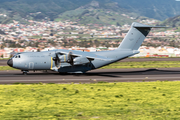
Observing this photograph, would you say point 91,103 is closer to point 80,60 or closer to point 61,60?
point 80,60

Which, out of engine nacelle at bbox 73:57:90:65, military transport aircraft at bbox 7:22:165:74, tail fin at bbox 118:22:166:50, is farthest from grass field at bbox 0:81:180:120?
tail fin at bbox 118:22:166:50

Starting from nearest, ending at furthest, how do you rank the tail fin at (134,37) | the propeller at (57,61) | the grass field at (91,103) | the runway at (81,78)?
1. the grass field at (91,103)
2. the runway at (81,78)
3. the propeller at (57,61)
4. the tail fin at (134,37)

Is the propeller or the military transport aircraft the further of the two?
the propeller

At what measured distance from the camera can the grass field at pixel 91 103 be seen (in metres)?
13.7

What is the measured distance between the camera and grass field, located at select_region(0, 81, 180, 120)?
1372 cm

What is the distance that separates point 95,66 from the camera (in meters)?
33.9

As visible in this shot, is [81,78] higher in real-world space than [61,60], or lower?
lower

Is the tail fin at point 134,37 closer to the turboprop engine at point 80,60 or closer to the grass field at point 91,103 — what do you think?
the turboprop engine at point 80,60

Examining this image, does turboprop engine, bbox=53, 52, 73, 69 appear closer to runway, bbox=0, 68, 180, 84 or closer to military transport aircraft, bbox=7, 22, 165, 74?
military transport aircraft, bbox=7, 22, 165, 74

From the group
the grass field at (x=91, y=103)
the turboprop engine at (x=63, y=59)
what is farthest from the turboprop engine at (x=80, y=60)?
the grass field at (x=91, y=103)

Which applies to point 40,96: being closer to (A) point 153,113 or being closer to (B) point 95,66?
(A) point 153,113

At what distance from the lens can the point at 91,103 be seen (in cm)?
1633

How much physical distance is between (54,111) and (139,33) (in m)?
23.2

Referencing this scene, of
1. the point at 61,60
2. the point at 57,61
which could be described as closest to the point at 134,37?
the point at 61,60
